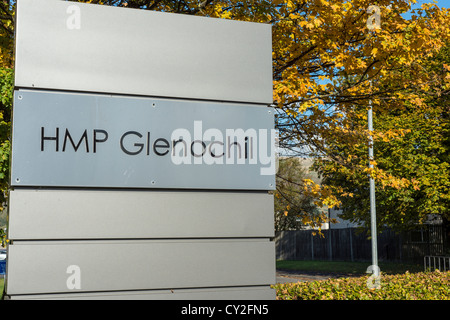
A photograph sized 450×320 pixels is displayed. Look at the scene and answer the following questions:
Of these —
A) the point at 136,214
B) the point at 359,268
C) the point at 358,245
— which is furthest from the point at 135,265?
the point at 358,245

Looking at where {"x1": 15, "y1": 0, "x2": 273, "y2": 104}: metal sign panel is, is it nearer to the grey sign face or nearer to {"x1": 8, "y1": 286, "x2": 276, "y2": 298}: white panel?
the grey sign face

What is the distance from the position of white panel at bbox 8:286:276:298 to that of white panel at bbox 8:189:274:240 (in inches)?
10.5

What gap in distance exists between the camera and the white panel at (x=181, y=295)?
268 centimetres

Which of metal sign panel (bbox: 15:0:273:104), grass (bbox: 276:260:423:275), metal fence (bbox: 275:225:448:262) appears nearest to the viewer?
metal sign panel (bbox: 15:0:273:104)

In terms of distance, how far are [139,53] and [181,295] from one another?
1224mm

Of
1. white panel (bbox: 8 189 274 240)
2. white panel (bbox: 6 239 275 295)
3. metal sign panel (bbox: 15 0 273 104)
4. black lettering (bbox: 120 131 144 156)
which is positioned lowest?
white panel (bbox: 6 239 275 295)

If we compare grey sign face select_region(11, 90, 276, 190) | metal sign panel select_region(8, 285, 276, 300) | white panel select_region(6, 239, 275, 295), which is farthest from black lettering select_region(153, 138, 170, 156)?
metal sign panel select_region(8, 285, 276, 300)

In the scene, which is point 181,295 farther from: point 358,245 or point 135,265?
point 358,245

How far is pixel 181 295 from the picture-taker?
2.84 m

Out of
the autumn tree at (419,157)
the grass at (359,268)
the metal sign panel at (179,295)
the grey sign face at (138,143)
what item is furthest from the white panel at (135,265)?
the grass at (359,268)

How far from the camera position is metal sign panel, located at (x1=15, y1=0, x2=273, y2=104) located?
2.76 meters

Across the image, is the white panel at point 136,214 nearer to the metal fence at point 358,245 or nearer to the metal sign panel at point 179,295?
the metal sign panel at point 179,295

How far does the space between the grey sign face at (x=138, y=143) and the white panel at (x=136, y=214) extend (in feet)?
0.18
